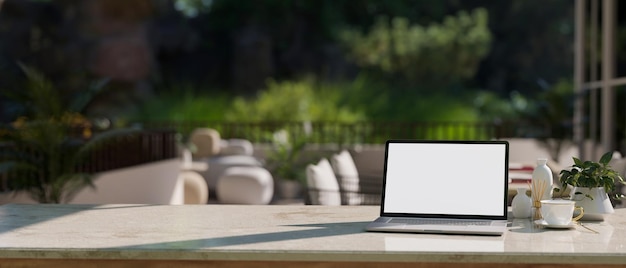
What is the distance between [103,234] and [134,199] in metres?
6.35

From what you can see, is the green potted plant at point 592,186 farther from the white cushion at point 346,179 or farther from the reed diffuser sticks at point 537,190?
the white cushion at point 346,179

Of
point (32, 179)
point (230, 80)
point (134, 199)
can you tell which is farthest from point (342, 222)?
point (230, 80)

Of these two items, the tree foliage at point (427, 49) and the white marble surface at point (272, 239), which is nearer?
the white marble surface at point (272, 239)

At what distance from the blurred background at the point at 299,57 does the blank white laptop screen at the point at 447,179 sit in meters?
14.5

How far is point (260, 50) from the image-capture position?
3136 cm

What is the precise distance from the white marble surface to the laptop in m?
0.13

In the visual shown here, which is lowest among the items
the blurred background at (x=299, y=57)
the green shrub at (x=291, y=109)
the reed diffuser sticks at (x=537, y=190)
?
the reed diffuser sticks at (x=537, y=190)

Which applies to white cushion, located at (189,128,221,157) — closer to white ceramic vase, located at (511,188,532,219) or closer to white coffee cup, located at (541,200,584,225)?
white ceramic vase, located at (511,188,532,219)

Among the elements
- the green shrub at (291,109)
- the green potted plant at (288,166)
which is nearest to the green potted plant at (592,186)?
the green potted plant at (288,166)

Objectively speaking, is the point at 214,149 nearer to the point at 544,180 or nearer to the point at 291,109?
Result: the point at 291,109

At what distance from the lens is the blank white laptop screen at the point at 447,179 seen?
366cm

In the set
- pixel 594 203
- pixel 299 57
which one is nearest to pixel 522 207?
pixel 594 203

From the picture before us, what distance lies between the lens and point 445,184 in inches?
146

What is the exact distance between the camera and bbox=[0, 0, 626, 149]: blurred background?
2283 cm
